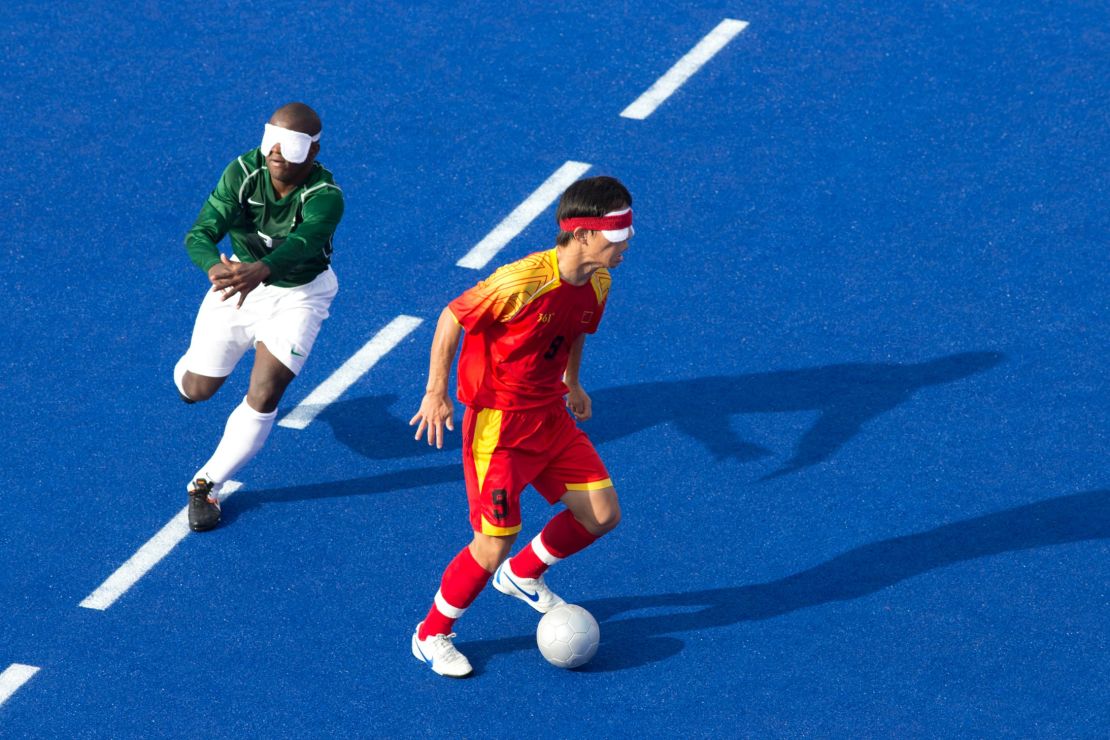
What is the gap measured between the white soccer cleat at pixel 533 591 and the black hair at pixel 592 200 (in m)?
1.90

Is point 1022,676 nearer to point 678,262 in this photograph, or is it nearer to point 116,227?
point 678,262

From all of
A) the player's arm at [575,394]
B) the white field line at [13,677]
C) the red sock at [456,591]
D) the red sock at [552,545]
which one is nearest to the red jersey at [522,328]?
the player's arm at [575,394]

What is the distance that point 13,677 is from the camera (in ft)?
26.1

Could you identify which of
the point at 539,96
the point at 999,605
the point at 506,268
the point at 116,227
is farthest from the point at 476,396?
the point at 539,96

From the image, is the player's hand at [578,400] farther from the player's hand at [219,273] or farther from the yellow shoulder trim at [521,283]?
the player's hand at [219,273]

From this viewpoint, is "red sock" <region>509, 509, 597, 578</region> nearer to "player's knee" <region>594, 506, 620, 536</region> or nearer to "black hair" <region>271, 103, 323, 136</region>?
"player's knee" <region>594, 506, 620, 536</region>

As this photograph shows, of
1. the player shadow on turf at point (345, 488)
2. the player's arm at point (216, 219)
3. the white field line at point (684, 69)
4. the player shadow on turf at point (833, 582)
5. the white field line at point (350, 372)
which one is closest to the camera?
the player shadow on turf at point (833, 582)

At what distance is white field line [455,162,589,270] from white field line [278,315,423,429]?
2.63ft

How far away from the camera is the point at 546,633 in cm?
805

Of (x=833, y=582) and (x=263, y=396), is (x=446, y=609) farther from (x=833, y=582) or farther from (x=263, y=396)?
(x=833, y=582)

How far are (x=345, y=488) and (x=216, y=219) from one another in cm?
168

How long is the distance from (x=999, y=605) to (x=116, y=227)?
6582mm

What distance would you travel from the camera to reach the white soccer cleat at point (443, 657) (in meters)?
8.04

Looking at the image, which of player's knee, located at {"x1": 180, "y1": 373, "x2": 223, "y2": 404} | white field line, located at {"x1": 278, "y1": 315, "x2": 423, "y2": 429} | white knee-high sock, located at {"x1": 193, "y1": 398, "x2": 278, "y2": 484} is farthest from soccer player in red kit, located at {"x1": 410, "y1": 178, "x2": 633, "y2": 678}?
white field line, located at {"x1": 278, "y1": 315, "x2": 423, "y2": 429}
